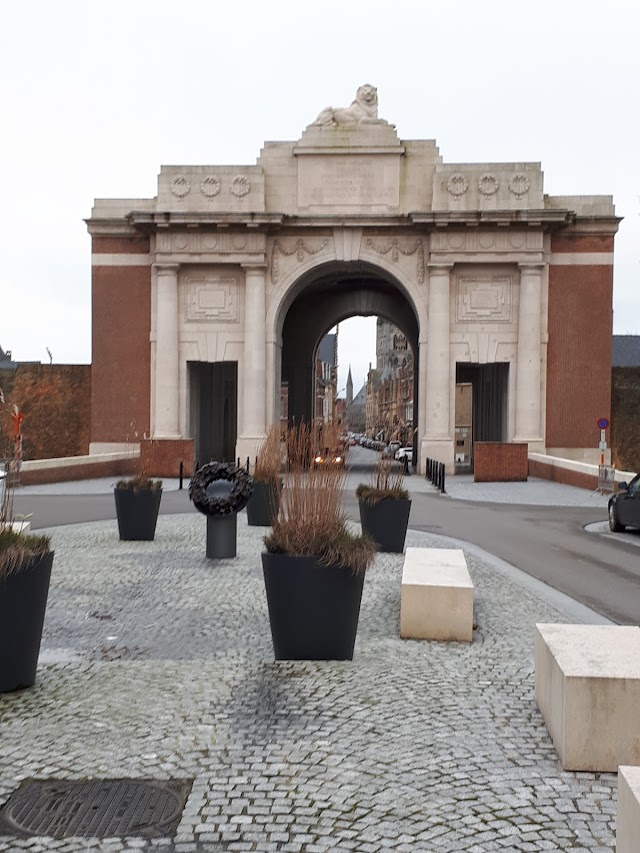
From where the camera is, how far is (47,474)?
978 inches

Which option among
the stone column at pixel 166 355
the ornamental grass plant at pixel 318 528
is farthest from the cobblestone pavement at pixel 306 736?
the stone column at pixel 166 355

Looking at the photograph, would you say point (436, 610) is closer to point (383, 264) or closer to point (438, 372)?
point (438, 372)

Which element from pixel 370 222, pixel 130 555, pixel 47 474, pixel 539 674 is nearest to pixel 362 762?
pixel 539 674

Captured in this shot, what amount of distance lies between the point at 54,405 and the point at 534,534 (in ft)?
76.6

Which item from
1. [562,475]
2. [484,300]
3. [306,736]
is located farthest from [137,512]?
[484,300]

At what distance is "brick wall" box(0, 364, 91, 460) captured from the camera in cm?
3303

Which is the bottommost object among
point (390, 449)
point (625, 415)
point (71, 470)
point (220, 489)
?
point (71, 470)

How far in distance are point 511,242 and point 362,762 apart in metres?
27.8

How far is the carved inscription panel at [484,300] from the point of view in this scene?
30.7 meters

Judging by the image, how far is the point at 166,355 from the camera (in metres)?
31.0

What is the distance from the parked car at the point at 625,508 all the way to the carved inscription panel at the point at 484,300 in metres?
16.1

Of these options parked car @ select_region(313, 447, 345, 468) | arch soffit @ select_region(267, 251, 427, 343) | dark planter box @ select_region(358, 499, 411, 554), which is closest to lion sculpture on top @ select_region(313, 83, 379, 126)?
arch soffit @ select_region(267, 251, 427, 343)

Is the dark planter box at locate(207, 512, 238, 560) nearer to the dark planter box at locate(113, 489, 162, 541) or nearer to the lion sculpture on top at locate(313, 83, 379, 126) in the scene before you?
the dark planter box at locate(113, 489, 162, 541)

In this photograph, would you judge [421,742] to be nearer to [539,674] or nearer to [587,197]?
[539,674]
